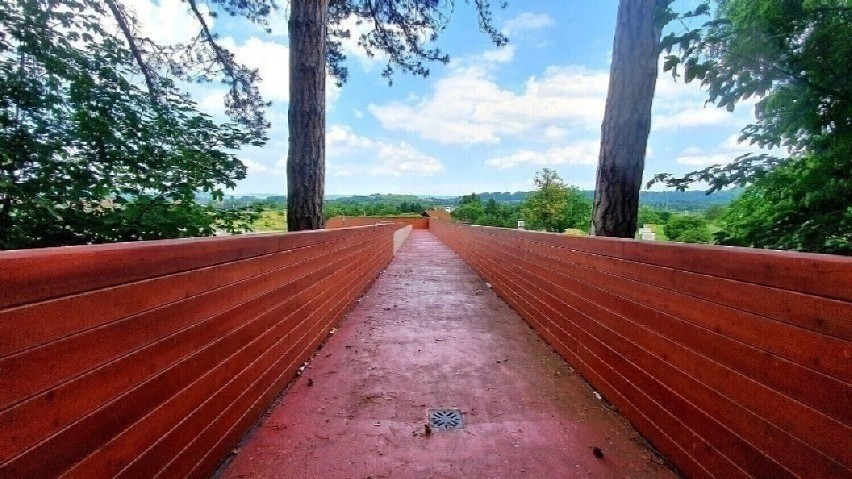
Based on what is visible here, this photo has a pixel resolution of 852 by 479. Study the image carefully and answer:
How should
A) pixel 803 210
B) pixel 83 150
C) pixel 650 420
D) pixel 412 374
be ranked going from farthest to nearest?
pixel 83 150
pixel 803 210
pixel 412 374
pixel 650 420

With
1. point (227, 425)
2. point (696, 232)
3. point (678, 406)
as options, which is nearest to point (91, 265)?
point (227, 425)

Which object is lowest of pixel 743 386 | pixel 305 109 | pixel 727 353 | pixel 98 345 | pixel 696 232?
pixel 743 386

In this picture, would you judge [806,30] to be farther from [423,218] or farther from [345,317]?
[423,218]

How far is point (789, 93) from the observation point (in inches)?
134

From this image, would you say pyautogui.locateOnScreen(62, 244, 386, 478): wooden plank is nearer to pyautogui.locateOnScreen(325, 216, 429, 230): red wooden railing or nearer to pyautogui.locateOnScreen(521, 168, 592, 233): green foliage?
pyautogui.locateOnScreen(325, 216, 429, 230): red wooden railing

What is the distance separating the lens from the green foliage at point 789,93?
10.3ft

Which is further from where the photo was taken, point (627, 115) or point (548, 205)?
point (548, 205)

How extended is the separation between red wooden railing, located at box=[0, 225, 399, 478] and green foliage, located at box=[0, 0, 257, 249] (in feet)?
7.42

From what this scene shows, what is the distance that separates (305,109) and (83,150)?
2496 mm

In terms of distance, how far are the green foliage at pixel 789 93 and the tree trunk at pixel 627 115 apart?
40 centimetres

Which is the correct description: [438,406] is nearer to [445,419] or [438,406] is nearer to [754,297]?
[445,419]

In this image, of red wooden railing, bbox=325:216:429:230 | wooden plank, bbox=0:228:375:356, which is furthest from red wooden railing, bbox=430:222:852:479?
red wooden railing, bbox=325:216:429:230

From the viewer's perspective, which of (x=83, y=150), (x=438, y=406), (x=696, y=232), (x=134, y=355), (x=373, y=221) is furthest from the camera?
(x=373, y=221)

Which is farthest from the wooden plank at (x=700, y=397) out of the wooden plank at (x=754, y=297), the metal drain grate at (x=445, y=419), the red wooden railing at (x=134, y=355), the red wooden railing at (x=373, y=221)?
the red wooden railing at (x=373, y=221)
